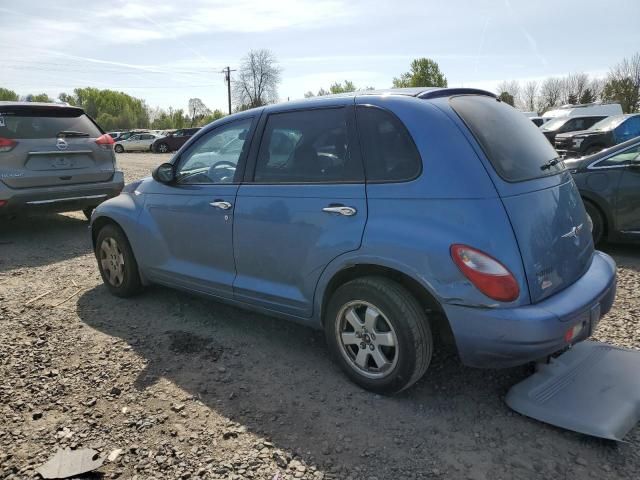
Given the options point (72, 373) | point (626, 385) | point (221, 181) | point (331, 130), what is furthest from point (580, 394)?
point (72, 373)

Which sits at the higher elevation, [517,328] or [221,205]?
[221,205]

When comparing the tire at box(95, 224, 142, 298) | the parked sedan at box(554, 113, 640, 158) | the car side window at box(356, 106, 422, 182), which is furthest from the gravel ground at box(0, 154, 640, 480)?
the parked sedan at box(554, 113, 640, 158)

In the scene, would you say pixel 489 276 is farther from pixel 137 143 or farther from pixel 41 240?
pixel 137 143

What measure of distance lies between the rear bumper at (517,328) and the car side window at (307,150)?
1023 millimetres

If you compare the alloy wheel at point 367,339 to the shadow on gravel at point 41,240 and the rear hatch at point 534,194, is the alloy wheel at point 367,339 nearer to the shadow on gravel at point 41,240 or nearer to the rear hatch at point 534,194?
the rear hatch at point 534,194

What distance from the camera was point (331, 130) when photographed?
3170 millimetres

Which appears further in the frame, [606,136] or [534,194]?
[606,136]

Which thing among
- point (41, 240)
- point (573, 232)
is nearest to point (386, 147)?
point (573, 232)

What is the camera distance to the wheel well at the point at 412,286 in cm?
276

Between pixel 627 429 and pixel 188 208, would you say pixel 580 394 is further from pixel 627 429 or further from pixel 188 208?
pixel 188 208

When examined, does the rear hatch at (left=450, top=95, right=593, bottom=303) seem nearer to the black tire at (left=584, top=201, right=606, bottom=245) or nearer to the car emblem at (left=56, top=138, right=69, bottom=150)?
the black tire at (left=584, top=201, right=606, bottom=245)

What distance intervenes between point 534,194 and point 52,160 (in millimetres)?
6192

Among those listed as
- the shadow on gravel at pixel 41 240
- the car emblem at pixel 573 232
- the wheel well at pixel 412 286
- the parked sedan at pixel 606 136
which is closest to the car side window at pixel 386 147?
the wheel well at pixel 412 286

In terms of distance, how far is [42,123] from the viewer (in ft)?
22.0
